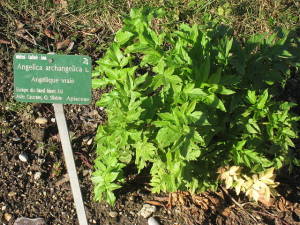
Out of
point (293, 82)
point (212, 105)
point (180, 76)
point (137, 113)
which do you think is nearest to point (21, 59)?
point (137, 113)

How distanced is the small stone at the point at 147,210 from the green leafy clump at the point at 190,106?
24 cm

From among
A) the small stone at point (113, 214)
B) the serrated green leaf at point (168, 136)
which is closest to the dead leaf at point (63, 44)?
the small stone at point (113, 214)

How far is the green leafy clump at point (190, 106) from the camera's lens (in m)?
2.63

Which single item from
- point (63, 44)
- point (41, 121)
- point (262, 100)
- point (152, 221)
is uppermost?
point (63, 44)

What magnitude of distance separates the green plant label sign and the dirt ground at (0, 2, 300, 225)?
123 centimetres

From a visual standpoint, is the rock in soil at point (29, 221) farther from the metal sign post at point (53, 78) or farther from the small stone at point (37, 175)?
the metal sign post at point (53, 78)

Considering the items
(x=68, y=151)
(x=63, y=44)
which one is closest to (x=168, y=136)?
(x=68, y=151)

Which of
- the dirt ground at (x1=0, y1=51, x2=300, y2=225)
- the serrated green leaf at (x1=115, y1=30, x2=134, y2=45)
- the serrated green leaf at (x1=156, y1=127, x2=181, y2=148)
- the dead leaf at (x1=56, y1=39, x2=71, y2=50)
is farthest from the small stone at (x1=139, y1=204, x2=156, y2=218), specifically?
the dead leaf at (x1=56, y1=39, x2=71, y2=50)

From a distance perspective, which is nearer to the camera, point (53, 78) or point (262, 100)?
point (53, 78)

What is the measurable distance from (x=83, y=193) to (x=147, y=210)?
1.74 ft

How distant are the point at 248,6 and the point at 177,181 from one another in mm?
2391

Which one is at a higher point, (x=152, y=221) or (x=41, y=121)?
(x=41, y=121)

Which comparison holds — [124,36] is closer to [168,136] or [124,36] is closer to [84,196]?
[168,136]

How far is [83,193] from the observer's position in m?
3.54
